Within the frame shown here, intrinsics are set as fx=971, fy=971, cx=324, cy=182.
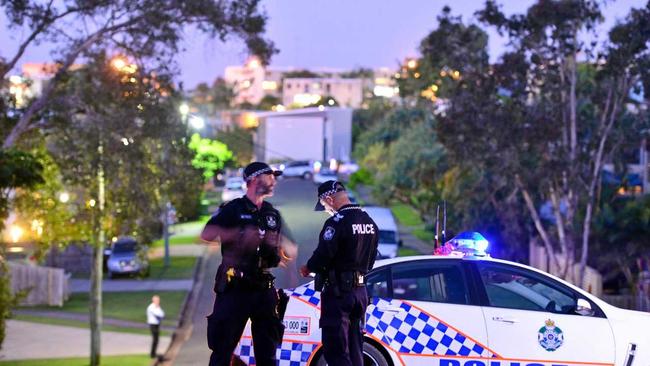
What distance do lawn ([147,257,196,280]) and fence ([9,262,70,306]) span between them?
5.66 meters

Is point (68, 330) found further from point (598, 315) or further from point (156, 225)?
point (598, 315)

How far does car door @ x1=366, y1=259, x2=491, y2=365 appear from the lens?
7.66 m

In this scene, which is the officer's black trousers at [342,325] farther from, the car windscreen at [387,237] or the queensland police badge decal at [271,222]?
the car windscreen at [387,237]

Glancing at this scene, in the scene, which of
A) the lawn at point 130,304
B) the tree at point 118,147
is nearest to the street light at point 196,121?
the tree at point 118,147

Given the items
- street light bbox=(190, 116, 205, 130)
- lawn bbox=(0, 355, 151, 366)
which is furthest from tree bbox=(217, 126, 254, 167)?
lawn bbox=(0, 355, 151, 366)

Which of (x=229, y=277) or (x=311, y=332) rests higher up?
(x=229, y=277)

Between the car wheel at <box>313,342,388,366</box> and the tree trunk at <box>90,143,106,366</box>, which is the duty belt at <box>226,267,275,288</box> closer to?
the car wheel at <box>313,342,388,366</box>

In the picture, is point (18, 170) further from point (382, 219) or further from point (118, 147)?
point (382, 219)

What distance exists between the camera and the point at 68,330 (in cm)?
2678

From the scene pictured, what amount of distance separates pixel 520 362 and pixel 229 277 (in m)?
2.72

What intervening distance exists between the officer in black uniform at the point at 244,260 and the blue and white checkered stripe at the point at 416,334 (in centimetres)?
156

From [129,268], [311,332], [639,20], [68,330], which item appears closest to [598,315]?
[311,332]

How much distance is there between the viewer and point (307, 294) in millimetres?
7773

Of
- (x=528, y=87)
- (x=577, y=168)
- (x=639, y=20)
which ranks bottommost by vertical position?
(x=577, y=168)
